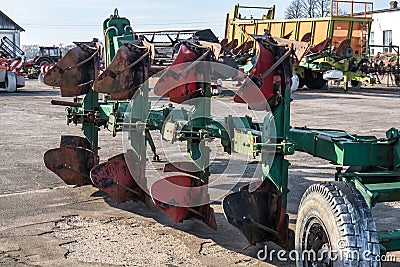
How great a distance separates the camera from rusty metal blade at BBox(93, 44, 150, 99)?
16.2ft

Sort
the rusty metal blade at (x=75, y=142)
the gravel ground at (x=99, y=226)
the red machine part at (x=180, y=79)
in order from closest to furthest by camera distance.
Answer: the gravel ground at (x=99, y=226)
the red machine part at (x=180, y=79)
the rusty metal blade at (x=75, y=142)

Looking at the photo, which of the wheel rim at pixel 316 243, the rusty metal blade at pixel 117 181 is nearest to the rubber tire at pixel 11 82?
the rusty metal blade at pixel 117 181

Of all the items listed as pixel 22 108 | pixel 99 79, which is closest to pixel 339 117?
pixel 22 108

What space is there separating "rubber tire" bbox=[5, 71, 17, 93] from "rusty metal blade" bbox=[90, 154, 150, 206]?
579 inches

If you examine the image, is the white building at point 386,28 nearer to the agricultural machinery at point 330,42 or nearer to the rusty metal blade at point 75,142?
the agricultural machinery at point 330,42

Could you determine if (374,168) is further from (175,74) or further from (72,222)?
(72,222)

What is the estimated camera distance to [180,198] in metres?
4.90

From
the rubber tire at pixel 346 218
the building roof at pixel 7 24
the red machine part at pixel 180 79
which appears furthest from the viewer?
the building roof at pixel 7 24

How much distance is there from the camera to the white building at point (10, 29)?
47469 mm

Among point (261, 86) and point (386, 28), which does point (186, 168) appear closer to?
point (261, 86)

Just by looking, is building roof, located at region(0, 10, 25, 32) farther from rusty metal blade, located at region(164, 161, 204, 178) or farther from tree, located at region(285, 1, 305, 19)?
rusty metal blade, located at region(164, 161, 204, 178)

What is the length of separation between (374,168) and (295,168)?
131 inches

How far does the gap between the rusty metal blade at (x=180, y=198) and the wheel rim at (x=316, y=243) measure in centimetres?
144

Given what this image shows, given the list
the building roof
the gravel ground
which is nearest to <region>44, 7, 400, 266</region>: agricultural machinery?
the gravel ground
